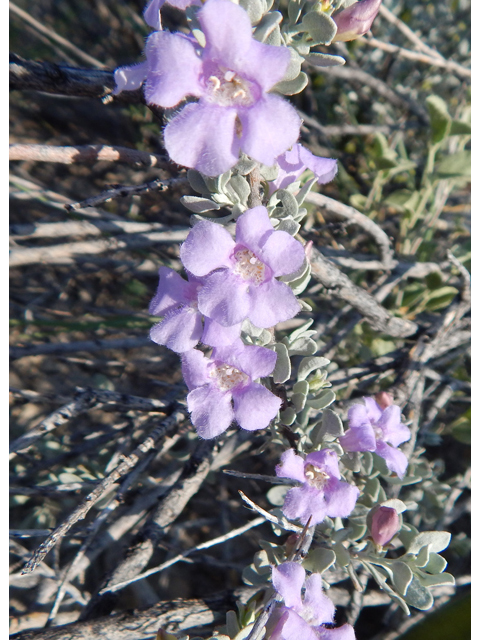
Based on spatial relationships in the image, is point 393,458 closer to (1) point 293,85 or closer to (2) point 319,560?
(2) point 319,560

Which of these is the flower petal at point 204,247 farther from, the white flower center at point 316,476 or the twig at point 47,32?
the twig at point 47,32

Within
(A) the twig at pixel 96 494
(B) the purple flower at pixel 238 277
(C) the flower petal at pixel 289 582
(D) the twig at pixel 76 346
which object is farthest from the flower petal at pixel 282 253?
(D) the twig at pixel 76 346

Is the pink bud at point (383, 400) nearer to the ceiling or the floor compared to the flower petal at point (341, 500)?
nearer to the ceiling

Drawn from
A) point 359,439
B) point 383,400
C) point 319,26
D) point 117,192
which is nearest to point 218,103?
point 319,26

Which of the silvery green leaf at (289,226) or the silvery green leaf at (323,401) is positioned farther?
A: the silvery green leaf at (323,401)

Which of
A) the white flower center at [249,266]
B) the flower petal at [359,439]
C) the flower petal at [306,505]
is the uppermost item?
the white flower center at [249,266]

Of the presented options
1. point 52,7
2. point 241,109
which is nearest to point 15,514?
point 241,109

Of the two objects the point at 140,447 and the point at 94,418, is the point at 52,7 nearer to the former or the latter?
the point at 94,418

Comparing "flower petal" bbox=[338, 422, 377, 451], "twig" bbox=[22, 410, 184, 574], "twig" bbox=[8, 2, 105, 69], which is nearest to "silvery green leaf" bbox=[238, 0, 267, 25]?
"flower petal" bbox=[338, 422, 377, 451]
